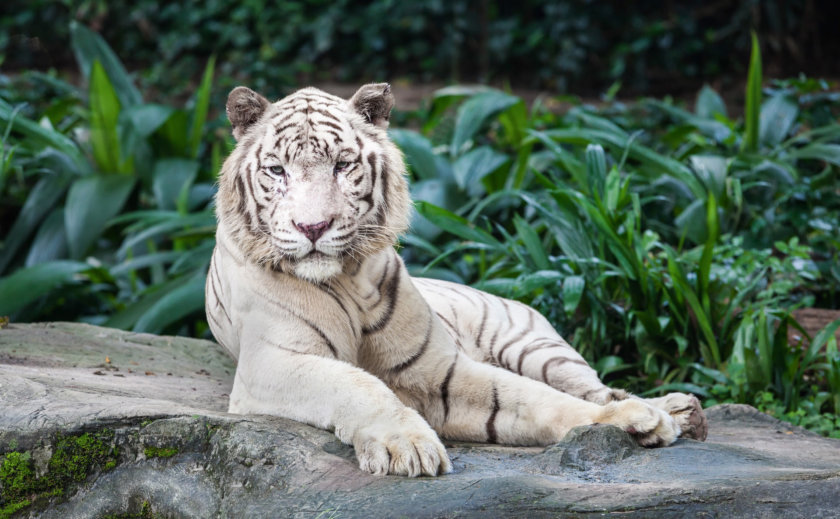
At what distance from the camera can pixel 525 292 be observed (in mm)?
4023

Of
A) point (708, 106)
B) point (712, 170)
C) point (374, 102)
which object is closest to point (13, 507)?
point (374, 102)

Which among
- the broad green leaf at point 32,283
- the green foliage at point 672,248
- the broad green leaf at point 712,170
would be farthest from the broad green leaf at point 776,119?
the broad green leaf at point 32,283

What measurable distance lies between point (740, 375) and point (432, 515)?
2.41 metres

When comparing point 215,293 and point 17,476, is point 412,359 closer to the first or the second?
point 215,293

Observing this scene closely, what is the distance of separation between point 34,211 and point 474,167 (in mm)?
3124

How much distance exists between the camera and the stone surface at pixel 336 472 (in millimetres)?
1911

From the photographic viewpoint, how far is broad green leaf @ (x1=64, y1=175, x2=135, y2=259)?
18.6 ft

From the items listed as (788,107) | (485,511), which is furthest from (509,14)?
(485,511)

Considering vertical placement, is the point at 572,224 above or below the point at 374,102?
below

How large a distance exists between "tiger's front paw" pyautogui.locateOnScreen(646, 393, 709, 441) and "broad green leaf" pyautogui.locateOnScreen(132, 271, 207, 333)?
2.89 meters

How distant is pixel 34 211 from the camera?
6.14 meters

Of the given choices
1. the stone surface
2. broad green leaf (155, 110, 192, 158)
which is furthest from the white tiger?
broad green leaf (155, 110, 192, 158)

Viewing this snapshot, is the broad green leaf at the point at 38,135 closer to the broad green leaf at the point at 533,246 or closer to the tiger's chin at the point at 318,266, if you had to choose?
the broad green leaf at the point at 533,246

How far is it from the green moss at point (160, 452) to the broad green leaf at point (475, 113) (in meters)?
3.89
